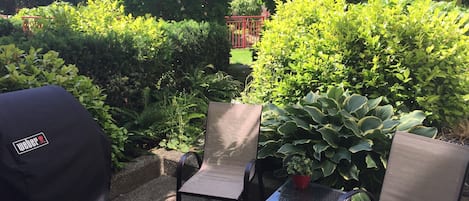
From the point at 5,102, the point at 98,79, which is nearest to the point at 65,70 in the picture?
the point at 98,79

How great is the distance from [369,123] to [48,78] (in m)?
2.67

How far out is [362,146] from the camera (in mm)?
2949

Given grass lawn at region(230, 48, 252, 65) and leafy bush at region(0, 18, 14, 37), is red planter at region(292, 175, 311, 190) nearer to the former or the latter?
leafy bush at region(0, 18, 14, 37)

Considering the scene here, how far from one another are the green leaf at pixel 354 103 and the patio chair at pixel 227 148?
30.2 inches

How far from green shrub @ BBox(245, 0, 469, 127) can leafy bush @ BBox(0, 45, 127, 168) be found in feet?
5.93

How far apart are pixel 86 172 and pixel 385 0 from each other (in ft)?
11.3

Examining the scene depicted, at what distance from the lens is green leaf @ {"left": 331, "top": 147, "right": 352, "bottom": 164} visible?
297 cm

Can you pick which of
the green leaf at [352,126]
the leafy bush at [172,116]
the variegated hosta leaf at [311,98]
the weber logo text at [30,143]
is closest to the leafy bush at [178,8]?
the leafy bush at [172,116]

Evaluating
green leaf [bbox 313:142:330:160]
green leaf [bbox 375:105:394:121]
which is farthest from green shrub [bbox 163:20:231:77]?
green leaf [bbox 375:105:394:121]

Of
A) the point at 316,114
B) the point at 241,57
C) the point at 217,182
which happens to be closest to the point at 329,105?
the point at 316,114

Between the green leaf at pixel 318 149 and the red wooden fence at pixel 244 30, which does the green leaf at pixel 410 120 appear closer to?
the green leaf at pixel 318 149

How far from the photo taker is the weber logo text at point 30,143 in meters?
1.82

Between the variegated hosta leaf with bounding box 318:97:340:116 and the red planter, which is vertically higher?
the variegated hosta leaf with bounding box 318:97:340:116

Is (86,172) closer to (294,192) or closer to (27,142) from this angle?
(27,142)
